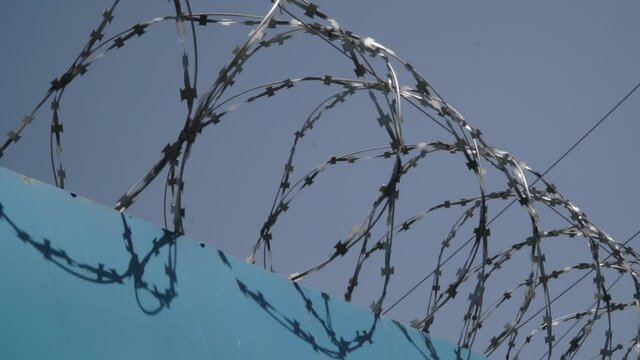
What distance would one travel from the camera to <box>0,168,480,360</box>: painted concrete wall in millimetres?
6777

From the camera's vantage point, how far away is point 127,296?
24.5 feet

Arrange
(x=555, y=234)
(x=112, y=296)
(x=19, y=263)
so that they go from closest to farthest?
(x=19, y=263)
(x=112, y=296)
(x=555, y=234)

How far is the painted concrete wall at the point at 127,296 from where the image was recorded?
678 cm

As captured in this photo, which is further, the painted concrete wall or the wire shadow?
the wire shadow

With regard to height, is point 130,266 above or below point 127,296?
above

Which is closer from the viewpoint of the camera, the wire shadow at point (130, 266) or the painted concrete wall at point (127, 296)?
the painted concrete wall at point (127, 296)

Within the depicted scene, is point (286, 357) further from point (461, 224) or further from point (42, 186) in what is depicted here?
point (461, 224)

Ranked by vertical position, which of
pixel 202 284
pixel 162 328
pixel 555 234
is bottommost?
pixel 162 328

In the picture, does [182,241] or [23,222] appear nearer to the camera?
[23,222]

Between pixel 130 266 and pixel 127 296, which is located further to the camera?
pixel 130 266

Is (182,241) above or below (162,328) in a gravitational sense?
above

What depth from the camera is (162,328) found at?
7551 millimetres

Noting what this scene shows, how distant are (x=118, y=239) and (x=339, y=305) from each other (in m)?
2.50

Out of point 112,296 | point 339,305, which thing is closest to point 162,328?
point 112,296
